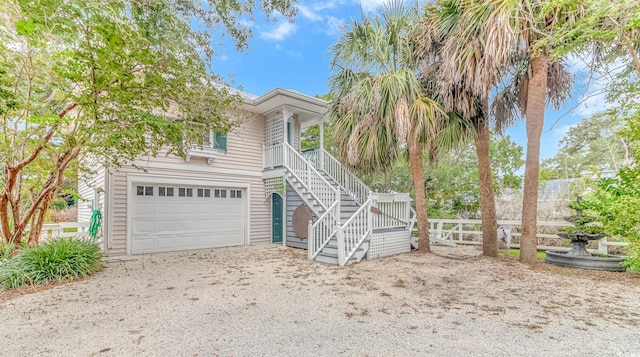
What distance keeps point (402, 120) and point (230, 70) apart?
4.03 m

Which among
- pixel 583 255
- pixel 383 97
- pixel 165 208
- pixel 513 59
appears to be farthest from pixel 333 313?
pixel 165 208

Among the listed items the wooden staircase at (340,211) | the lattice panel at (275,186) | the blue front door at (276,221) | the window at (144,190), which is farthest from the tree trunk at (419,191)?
the window at (144,190)

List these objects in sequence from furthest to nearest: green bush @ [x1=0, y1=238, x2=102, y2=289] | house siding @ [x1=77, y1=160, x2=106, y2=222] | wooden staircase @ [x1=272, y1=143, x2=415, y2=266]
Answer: house siding @ [x1=77, y1=160, x2=106, y2=222]
wooden staircase @ [x1=272, y1=143, x2=415, y2=266]
green bush @ [x1=0, y1=238, x2=102, y2=289]

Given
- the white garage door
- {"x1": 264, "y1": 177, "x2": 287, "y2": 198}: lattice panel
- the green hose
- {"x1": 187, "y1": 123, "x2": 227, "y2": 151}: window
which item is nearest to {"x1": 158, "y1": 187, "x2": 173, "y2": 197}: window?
the white garage door

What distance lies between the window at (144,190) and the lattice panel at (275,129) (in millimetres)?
4041

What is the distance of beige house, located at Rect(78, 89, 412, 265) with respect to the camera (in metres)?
7.56

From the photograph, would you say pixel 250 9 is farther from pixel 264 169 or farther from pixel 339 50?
pixel 264 169

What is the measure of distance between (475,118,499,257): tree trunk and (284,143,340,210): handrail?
3.67m

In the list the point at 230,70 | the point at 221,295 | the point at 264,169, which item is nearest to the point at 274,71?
the point at 264,169

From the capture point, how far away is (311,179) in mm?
8820

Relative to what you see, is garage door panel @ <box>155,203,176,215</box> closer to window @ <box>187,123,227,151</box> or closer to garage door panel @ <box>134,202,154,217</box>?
garage door panel @ <box>134,202,154,217</box>

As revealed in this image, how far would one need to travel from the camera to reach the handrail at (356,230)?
268 inches

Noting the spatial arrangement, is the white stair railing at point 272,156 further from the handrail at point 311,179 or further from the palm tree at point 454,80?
the palm tree at point 454,80

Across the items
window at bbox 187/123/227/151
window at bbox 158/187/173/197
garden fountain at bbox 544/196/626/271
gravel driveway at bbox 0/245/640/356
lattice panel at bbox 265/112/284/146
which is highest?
lattice panel at bbox 265/112/284/146
